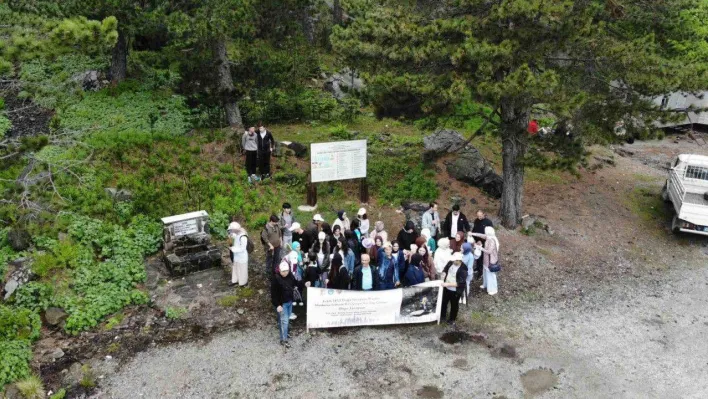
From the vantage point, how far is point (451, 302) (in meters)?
11.0

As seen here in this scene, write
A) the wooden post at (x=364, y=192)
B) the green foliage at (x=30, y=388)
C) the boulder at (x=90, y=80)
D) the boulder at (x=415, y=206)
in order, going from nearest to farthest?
the green foliage at (x=30, y=388), the boulder at (x=415, y=206), the wooden post at (x=364, y=192), the boulder at (x=90, y=80)

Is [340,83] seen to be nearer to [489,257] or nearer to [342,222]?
[342,222]

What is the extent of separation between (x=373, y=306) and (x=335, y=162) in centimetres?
577

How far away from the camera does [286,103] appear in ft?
72.3

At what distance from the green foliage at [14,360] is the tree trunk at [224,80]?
36.3 ft

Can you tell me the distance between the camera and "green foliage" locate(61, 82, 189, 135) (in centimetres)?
1839

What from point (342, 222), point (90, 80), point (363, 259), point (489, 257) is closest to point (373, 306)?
point (363, 259)

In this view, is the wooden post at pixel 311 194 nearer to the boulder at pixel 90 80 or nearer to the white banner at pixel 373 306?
the white banner at pixel 373 306

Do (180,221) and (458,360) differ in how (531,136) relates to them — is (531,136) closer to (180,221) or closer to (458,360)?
(458,360)

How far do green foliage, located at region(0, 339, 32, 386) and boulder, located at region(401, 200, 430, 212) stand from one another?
998cm

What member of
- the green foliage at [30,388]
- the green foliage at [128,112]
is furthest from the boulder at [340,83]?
the green foliage at [30,388]

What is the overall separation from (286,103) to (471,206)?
9.33 metres

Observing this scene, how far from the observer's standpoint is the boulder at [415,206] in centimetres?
1597

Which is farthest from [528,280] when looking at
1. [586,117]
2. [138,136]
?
[138,136]
